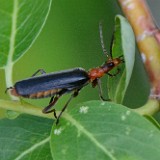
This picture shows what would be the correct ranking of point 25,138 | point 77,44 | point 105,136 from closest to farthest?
point 105,136
point 25,138
point 77,44

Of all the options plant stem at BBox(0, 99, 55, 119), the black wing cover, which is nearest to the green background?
the black wing cover

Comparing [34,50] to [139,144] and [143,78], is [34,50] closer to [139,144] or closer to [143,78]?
[143,78]

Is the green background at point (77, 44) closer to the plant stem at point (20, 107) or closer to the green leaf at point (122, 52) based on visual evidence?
A: the green leaf at point (122, 52)

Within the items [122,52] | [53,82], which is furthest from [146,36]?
[53,82]

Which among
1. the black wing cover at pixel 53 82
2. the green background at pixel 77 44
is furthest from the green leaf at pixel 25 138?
the green background at pixel 77 44

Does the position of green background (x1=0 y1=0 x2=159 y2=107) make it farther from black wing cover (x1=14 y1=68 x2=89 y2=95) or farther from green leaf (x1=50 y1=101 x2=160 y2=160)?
green leaf (x1=50 y1=101 x2=160 y2=160)

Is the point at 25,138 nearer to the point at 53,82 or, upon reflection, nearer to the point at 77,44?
the point at 53,82
